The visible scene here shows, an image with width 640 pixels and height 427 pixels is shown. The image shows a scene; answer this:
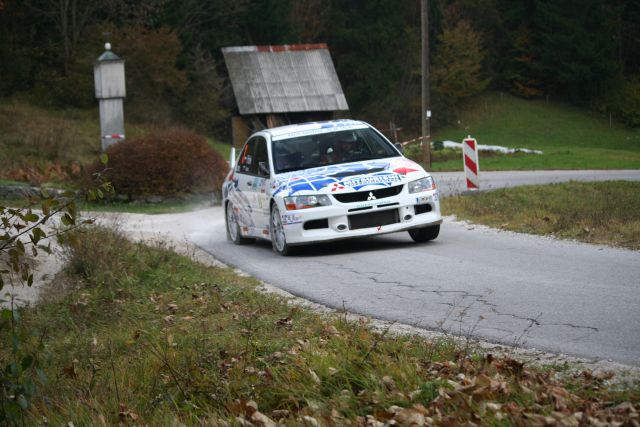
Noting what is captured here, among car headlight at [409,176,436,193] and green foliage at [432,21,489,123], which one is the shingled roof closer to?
green foliage at [432,21,489,123]

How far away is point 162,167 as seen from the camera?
26.6m

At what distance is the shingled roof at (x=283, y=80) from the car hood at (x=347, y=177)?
4046 centimetres

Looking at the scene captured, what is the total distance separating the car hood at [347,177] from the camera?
44.5 feet

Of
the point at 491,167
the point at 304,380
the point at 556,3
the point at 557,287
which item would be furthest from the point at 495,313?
the point at 556,3

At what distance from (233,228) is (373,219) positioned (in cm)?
380

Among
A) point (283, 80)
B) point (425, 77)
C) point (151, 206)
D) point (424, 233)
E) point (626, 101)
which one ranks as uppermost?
point (283, 80)

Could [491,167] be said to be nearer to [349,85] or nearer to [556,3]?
[349,85]

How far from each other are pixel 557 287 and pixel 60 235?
185 inches

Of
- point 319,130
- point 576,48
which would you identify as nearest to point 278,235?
point 319,130

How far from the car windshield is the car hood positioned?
35 centimetres

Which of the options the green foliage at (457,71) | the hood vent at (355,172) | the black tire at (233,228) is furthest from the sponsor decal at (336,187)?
the green foliage at (457,71)

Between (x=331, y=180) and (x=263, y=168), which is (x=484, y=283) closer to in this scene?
(x=331, y=180)

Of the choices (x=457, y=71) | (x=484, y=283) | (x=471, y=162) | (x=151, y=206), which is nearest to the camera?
(x=484, y=283)

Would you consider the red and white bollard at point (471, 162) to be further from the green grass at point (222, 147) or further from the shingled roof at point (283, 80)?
the shingled roof at point (283, 80)
